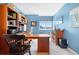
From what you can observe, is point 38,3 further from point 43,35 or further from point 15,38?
point 15,38

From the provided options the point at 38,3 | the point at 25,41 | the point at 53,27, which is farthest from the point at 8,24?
the point at 53,27

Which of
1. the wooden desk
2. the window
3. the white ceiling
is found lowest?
the wooden desk

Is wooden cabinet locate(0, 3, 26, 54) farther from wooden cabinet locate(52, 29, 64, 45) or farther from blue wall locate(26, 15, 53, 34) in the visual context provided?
wooden cabinet locate(52, 29, 64, 45)

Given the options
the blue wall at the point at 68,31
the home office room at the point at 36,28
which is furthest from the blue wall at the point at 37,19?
the blue wall at the point at 68,31

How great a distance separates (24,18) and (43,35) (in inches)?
17.6

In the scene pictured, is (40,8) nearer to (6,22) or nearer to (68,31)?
(6,22)

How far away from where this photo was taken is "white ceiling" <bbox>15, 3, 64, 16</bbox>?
2.01 metres

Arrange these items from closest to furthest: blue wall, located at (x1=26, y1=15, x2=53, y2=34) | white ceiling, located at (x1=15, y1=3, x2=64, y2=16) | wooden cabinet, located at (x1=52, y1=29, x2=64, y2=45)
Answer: white ceiling, located at (x1=15, y1=3, x2=64, y2=16) → blue wall, located at (x1=26, y1=15, x2=53, y2=34) → wooden cabinet, located at (x1=52, y1=29, x2=64, y2=45)

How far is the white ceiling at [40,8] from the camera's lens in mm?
2010

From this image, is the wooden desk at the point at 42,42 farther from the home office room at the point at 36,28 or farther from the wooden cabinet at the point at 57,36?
the wooden cabinet at the point at 57,36

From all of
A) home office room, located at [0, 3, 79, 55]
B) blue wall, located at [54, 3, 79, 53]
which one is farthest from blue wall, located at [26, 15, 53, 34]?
blue wall, located at [54, 3, 79, 53]

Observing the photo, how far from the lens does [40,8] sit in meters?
2.10

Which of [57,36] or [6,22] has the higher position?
[6,22]

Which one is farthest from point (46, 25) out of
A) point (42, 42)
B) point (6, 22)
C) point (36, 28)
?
point (6, 22)
